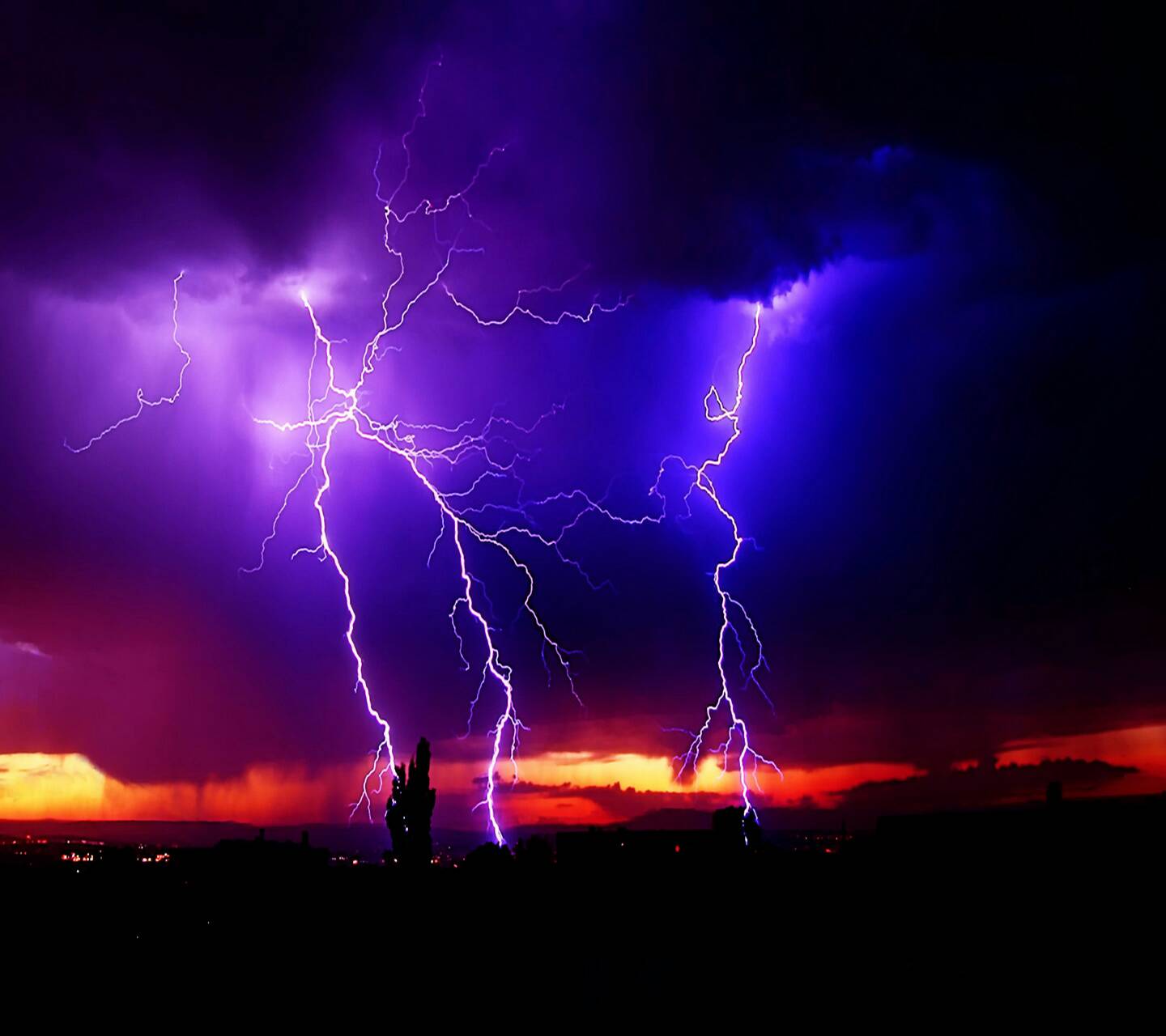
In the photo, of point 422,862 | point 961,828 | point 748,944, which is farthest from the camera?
point 422,862

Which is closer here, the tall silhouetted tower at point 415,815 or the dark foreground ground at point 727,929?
the dark foreground ground at point 727,929

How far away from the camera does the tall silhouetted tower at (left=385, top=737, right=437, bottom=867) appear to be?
3103 centimetres

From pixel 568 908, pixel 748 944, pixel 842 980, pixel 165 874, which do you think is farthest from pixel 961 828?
pixel 165 874

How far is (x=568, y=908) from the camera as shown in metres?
27.5

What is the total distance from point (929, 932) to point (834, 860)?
906 cm

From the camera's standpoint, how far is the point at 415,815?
102 feet

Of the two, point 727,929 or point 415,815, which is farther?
point 415,815

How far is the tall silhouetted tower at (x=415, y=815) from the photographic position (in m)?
31.0

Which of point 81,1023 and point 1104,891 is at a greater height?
point 1104,891

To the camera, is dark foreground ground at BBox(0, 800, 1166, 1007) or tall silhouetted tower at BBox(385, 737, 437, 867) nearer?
dark foreground ground at BBox(0, 800, 1166, 1007)

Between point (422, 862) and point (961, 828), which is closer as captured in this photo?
point (961, 828)

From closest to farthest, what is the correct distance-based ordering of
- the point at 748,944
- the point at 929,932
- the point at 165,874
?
the point at 929,932 → the point at 748,944 → the point at 165,874

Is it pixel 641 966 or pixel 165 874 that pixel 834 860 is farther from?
pixel 165 874

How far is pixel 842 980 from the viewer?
1486 cm
